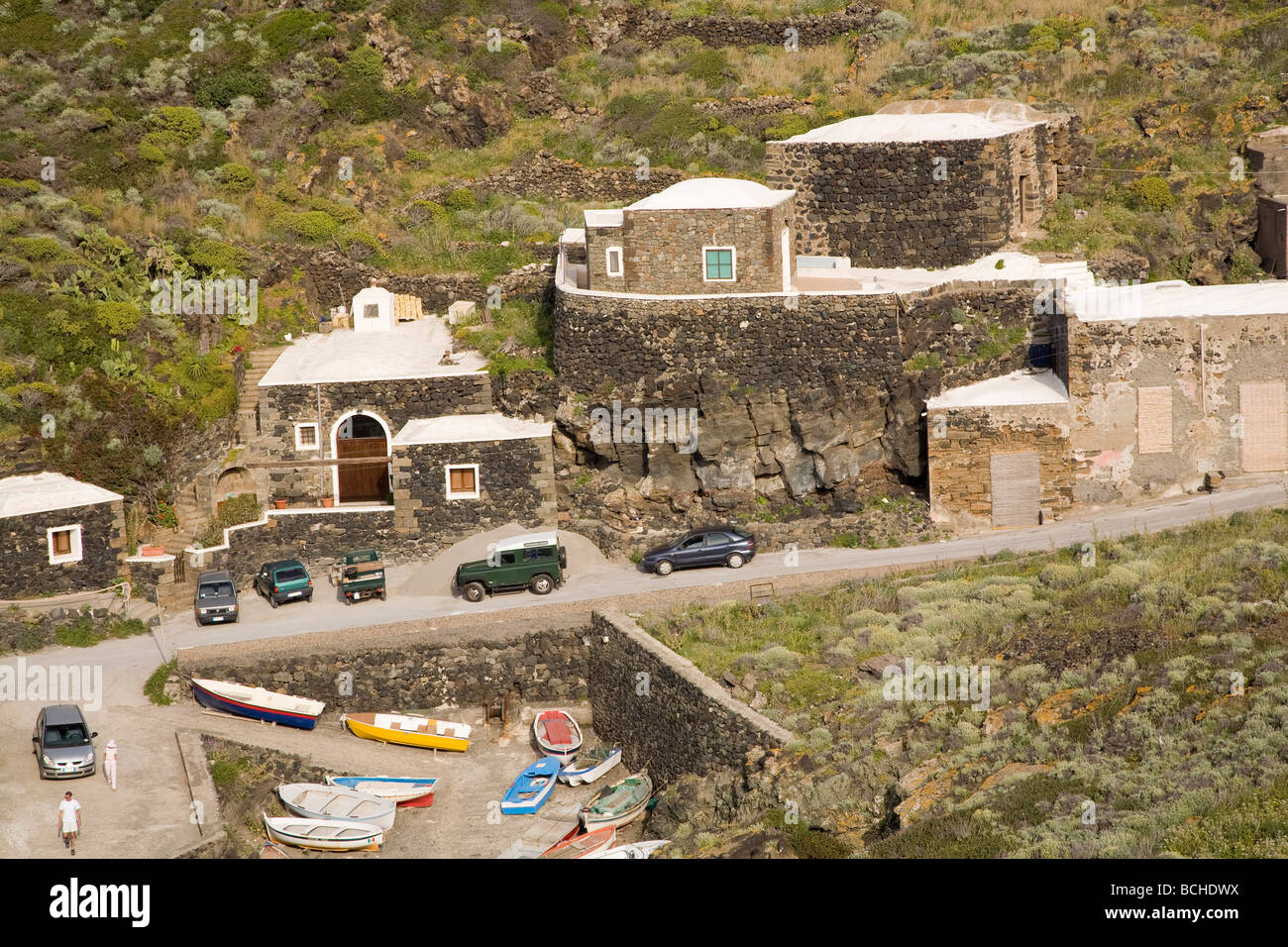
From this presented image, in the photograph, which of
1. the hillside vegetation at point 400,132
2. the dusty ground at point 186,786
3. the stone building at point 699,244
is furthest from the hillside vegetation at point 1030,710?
the hillside vegetation at point 400,132

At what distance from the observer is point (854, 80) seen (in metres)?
54.5

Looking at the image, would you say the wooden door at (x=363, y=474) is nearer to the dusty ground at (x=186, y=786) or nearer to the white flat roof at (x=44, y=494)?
the white flat roof at (x=44, y=494)

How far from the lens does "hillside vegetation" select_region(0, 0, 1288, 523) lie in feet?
A: 143

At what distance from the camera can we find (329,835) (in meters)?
31.7

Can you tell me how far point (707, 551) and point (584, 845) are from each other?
8.58 m

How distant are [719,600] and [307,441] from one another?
12.1 m

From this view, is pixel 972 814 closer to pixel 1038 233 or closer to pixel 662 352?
pixel 662 352

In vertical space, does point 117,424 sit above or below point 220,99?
below

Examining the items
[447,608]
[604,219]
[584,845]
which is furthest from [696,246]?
[584,845]

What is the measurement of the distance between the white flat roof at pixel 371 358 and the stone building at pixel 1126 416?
1257cm

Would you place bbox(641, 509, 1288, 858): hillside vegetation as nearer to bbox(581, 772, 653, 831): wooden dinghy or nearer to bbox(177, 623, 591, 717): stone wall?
bbox(581, 772, 653, 831): wooden dinghy

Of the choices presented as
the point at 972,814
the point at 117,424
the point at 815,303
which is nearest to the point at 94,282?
the point at 117,424

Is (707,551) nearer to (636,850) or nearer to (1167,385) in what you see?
(636,850)

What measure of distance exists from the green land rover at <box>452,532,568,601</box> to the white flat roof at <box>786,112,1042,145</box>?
1379 centimetres
